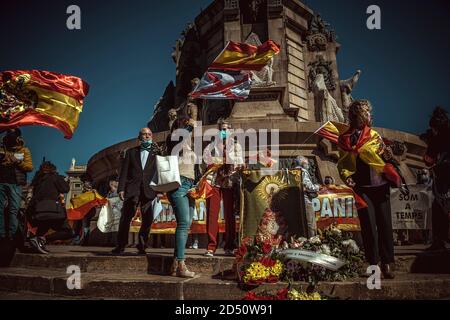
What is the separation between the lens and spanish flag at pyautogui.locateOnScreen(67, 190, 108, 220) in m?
10.4

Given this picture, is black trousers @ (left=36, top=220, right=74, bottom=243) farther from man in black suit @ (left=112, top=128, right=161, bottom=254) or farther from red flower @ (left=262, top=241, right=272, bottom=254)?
red flower @ (left=262, top=241, right=272, bottom=254)

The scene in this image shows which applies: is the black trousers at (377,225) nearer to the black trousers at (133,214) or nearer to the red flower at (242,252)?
the red flower at (242,252)

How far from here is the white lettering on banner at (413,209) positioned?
27.9 feet

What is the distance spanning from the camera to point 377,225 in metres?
4.27

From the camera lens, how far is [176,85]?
A: 22625 millimetres

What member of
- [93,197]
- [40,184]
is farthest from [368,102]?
[93,197]

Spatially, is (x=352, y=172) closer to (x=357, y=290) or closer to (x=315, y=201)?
(x=357, y=290)

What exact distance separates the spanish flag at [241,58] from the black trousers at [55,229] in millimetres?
6605

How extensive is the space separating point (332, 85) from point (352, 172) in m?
16.5

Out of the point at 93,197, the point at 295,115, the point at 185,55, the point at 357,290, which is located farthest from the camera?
the point at 185,55

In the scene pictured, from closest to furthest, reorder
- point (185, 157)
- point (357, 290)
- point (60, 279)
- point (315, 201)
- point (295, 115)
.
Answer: point (357, 290), point (60, 279), point (185, 157), point (315, 201), point (295, 115)

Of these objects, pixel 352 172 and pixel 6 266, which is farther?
pixel 6 266

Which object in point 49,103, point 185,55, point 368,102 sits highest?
point 185,55

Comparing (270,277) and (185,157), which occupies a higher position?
(185,157)
